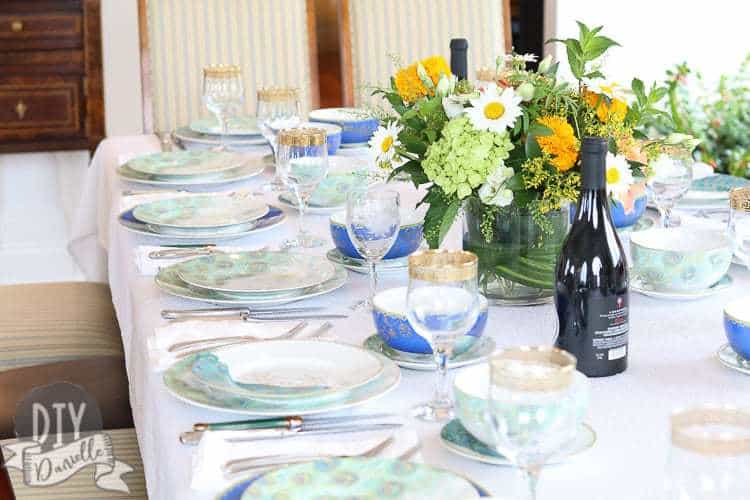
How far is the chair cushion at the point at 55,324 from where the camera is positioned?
2.08 m

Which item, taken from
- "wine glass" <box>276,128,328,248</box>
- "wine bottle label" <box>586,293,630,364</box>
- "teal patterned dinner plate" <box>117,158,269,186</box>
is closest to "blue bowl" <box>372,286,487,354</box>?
"wine bottle label" <box>586,293,630,364</box>

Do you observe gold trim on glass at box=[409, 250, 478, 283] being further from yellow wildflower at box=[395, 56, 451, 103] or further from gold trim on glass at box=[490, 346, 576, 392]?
yellow wildflower at box=[395, 56, 451, 103]

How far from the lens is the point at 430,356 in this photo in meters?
1.23

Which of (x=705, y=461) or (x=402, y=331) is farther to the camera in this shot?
(x=402, y=331)

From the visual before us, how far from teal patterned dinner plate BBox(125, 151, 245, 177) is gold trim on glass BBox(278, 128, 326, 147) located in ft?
1.59

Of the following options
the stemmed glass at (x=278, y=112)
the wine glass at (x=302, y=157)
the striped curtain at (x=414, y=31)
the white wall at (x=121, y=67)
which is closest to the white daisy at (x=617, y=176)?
the wine glass at (x=302, y=157)

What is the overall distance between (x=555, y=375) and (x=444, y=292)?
0.84 ft

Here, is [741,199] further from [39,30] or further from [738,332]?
[39,30]

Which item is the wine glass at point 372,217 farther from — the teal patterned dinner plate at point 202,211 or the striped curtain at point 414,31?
the striped curtain at point 414,31

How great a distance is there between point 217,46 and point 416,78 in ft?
4.84

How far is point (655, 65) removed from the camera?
3.88m

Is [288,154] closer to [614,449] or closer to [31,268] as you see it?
[614,449]

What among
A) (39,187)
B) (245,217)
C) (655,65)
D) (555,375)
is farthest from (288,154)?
(39,187)

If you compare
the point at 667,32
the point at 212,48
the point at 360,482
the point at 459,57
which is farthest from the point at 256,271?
the point at 667,32
